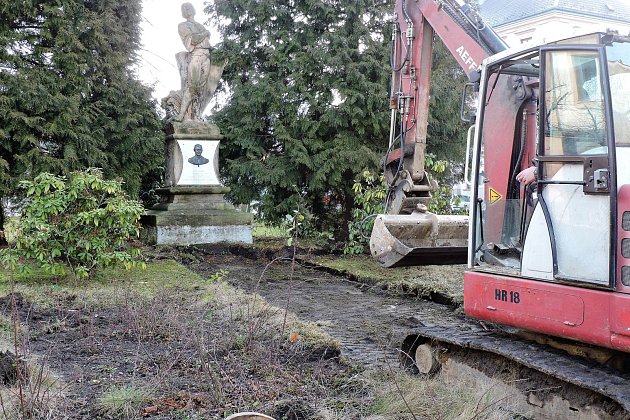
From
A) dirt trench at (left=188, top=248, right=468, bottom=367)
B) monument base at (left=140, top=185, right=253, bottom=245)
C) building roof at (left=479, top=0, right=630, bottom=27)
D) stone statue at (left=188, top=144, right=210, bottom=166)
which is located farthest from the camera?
building roof at (left=479, top=0, right=630, bottom=27)

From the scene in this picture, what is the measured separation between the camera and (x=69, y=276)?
8891 mm

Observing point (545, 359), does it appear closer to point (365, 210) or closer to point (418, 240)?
point (418, 240)

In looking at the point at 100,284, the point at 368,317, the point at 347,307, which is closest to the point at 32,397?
the point at 368,317

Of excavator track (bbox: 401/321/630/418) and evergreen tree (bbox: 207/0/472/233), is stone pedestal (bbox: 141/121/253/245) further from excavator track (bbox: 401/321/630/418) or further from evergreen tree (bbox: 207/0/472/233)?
excavator track (bbox: 401/321/630/418)

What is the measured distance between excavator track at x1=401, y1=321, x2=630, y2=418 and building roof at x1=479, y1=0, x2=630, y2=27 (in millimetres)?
14123

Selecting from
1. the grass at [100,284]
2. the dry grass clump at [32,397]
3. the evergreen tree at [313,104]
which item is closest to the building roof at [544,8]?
the evergreen tree at [313,104]

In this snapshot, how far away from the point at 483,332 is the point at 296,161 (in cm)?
879

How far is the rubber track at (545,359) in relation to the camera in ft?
11.7

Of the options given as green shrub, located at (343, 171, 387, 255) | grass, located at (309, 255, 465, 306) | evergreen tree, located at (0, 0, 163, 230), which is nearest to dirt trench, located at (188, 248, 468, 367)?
grass, located at (309, 255, 465, 306)

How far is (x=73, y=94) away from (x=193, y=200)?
2.90 m

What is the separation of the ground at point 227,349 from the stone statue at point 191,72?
17.2ft

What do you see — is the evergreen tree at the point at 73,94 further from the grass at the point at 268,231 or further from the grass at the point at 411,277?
the grass at the point at 411,277

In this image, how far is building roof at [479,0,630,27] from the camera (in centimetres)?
2073

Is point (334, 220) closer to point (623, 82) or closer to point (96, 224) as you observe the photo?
point (96, 224)
